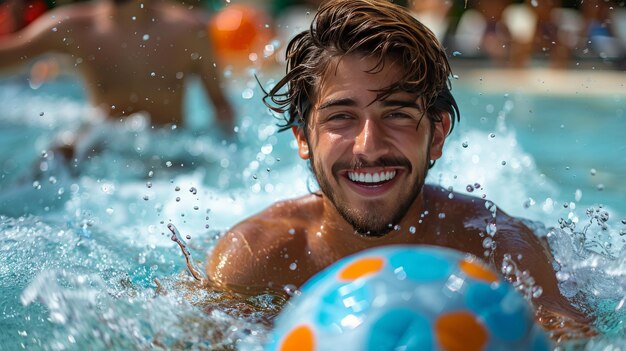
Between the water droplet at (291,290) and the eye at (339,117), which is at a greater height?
the eye at (339,117)

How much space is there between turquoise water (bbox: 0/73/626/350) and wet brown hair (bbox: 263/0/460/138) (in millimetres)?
547

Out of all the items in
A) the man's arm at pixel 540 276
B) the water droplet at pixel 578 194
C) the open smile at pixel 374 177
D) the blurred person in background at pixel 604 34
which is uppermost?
the open smile at pixel 374 177

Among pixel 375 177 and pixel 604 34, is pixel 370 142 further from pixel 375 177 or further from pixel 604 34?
pixel 604 34

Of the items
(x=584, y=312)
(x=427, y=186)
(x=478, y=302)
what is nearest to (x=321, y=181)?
(x=427, y=186)

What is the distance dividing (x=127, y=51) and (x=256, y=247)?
335cm

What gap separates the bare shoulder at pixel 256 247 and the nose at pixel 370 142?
0.51m

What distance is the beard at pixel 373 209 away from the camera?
8.28ft

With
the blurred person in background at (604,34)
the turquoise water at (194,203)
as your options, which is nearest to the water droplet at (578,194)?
the turquoise water at (194,203)

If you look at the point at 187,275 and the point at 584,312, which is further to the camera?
the point at 187,275

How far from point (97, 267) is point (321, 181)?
108 cm

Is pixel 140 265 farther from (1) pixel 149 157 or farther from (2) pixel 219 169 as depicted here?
(1) pixel 149 157

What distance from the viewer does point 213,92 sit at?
612 centimetres

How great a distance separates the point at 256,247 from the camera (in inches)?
109

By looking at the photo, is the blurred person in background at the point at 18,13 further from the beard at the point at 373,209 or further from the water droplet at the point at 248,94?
the beard at the point at 373,209
